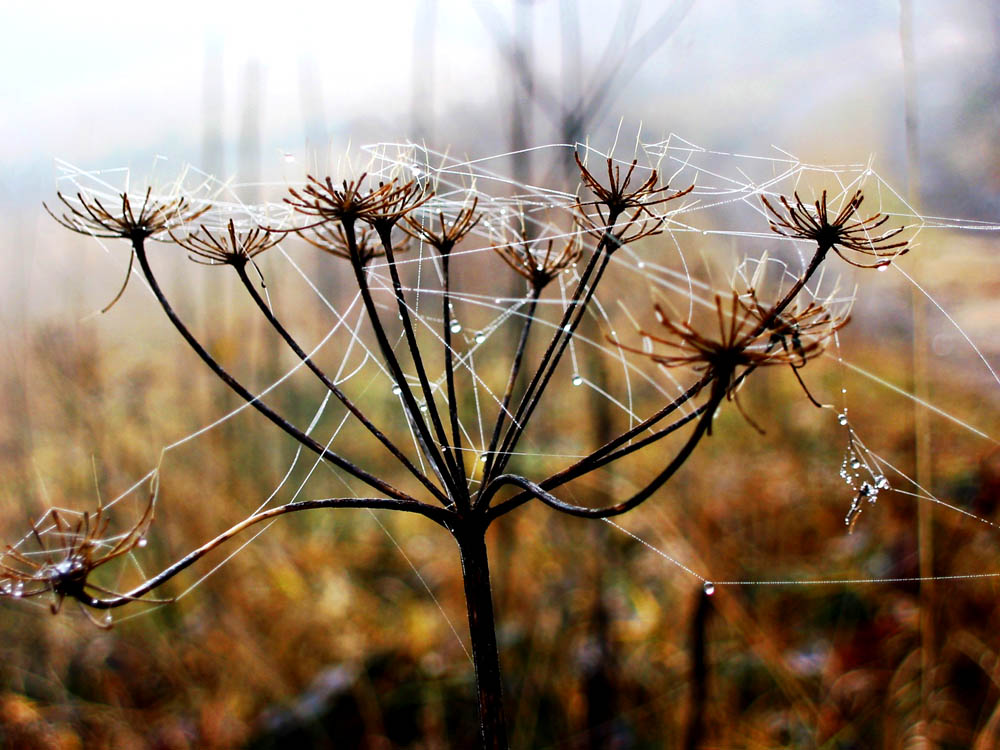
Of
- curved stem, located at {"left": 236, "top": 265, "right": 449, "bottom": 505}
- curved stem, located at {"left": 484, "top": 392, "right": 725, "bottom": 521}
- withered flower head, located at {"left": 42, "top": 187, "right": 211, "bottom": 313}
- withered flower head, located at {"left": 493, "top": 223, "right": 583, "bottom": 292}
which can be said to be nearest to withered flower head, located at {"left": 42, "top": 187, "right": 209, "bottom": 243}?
withered flower head, located at {"left": 42, "top": 187, "right": 211, "bottom": 313}

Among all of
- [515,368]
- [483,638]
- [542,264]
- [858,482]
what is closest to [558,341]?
[515,368]

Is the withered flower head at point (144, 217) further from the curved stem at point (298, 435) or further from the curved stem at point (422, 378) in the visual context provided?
the curved stem at point (422, 378)

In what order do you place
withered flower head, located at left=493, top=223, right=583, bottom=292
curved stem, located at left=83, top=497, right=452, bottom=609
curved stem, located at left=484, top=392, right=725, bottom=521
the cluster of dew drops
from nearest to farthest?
curved stem, located at left=484, top=392, right=725, bottom=521 < curved stem, located at left=83, top=497, right=452, bottom=609 < the cluster of dew drops < withered flower head, located at left=493, top=223, right=583, bottom=292

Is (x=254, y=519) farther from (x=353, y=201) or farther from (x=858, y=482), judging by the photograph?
(x=858, y=482)

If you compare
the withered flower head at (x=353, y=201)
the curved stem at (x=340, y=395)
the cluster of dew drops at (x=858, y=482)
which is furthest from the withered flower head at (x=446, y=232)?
the cluster of dew drops at (x=858, y=482)

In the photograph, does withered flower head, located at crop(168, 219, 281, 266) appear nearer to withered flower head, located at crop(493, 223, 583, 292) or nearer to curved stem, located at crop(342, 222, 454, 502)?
curved stem, located at crop(342, 222, 454, 502)

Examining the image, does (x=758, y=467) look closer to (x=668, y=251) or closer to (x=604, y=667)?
(x=668, y=251)
